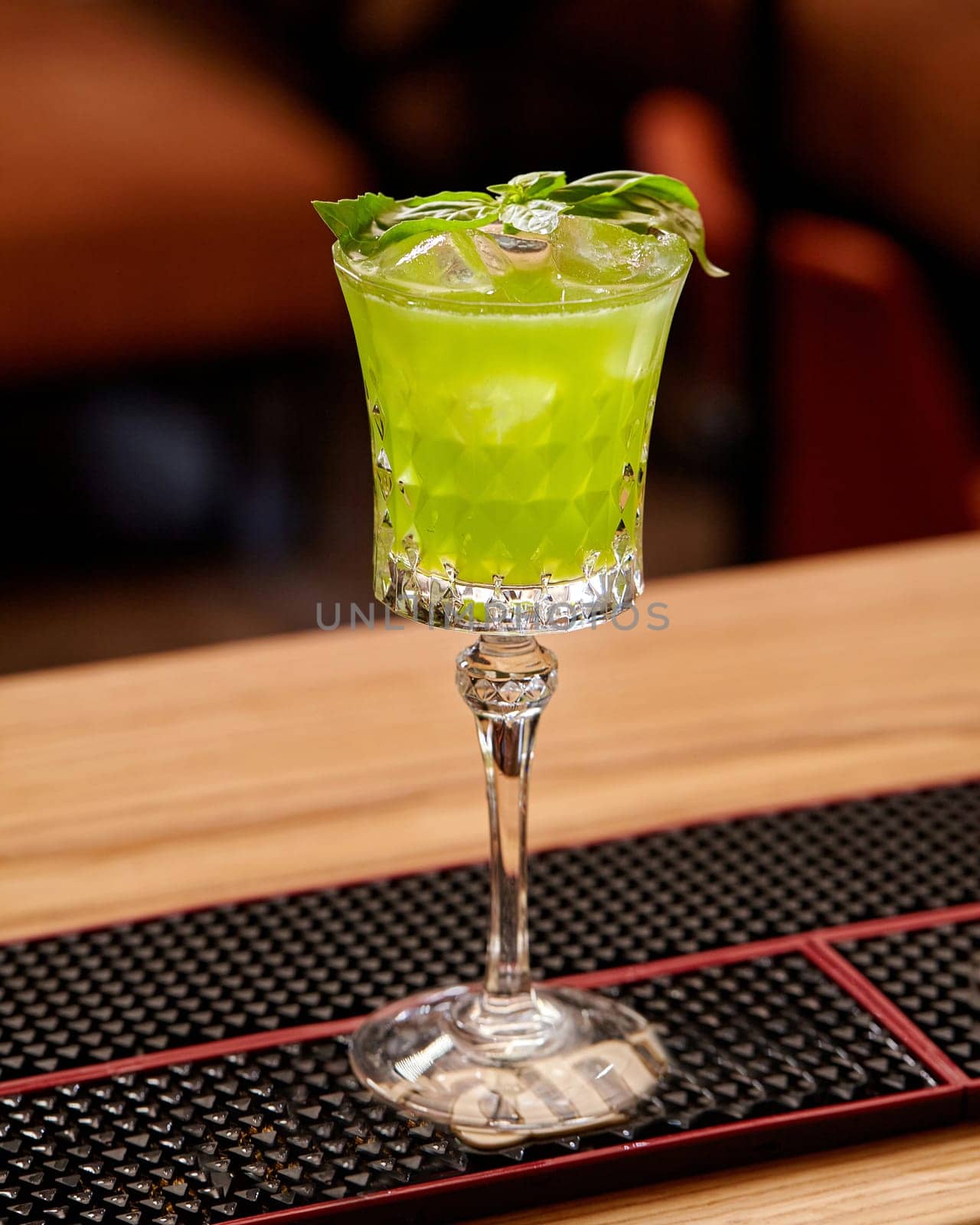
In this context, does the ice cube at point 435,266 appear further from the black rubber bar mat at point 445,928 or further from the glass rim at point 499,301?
the black rubber bar mat at point 445,928

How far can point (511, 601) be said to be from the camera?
862 millimetres

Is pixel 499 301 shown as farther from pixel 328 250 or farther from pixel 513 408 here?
pixel 328 250

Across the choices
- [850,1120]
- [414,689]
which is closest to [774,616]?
[414,689]

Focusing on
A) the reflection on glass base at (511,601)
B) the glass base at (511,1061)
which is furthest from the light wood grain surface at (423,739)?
the reflection on glass base at (511,601)

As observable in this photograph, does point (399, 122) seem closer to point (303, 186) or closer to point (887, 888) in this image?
point (303, 186)

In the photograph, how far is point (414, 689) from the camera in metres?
1.39

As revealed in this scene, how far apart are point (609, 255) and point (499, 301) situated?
0.07 metres

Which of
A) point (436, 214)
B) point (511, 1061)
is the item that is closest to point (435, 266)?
point (436, 214)

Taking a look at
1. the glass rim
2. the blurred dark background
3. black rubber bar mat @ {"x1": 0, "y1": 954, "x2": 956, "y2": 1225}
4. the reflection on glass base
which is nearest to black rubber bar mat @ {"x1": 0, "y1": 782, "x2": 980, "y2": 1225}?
black rubber bar mat @ {"x1": 0, "y1": 954, "x2": 956, "y2": 1225}

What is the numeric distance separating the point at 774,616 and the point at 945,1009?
1.98ft

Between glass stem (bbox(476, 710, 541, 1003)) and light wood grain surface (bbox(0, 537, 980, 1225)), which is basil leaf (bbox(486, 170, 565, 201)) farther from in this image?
light wood grain surface (bbox(0, 537, 980, 1225))

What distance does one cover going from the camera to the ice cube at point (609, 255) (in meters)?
0.82

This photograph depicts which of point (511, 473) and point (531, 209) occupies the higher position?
point (531, 209)

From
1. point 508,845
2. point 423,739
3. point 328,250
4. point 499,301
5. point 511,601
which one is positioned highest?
point 499,301
